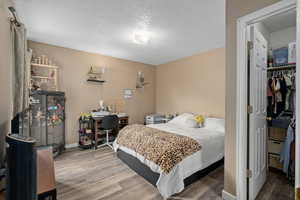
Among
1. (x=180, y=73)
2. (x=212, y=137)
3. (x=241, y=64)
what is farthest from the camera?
(x=180, y=73)

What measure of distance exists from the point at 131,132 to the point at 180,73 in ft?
8.55

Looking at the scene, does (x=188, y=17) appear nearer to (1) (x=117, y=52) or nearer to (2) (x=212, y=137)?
(2) (x=212, y=137)

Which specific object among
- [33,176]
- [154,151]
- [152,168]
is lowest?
[152,168]

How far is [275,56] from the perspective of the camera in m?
2.39

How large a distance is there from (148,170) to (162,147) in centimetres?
45

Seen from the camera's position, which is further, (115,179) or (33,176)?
(115,179)

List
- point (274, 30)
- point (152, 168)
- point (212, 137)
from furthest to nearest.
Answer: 1. point (274, 30)
2. point (212, 137)
3. point (152, 168)

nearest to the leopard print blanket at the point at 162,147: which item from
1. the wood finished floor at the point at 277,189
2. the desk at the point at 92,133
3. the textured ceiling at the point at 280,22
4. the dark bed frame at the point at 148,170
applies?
the dark bed frame at the point at 148,170

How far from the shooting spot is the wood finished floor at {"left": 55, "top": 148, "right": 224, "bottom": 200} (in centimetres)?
179

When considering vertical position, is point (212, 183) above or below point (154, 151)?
below

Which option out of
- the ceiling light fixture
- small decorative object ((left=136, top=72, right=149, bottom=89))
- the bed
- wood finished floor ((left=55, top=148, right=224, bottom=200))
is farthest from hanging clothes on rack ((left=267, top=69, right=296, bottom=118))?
small decorative object ((left=136, top=72, right=149, bottom=89))

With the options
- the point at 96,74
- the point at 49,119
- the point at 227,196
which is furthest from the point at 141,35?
the point at 227,196

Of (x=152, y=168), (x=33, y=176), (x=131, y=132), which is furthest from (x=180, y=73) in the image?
(x=33, y=176)

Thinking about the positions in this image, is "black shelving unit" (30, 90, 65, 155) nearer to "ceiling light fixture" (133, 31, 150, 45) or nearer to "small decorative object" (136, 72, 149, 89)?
"ceiling light fixture" (133, 31, 150, 45)
